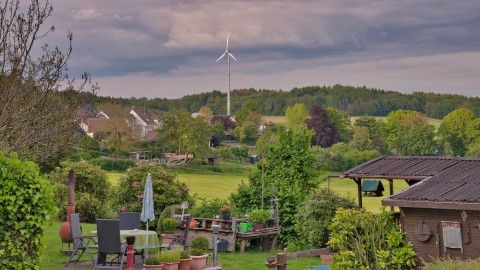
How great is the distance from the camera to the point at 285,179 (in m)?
22.0

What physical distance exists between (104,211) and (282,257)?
49.6 feet

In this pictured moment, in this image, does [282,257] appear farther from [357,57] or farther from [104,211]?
[357,57]

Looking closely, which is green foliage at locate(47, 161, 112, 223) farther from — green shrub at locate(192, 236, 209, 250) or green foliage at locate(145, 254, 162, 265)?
green foliage at locate(145, 254, 162, 265)

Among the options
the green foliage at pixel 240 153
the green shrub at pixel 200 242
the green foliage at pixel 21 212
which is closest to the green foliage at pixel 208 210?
the green shrub at pixel 200 242

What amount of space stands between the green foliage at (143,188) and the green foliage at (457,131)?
73.3m

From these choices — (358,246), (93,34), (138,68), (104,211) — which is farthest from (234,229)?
(138,68)

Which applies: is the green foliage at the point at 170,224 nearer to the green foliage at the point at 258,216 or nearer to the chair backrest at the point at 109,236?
the green foliage at the point at 258,216

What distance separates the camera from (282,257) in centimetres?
1198

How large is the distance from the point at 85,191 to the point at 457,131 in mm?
73802

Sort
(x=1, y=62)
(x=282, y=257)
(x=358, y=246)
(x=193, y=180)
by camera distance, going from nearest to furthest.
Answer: (x=282, y=257), (x=358, y=246), (x=1, y=62), (x=193, y=180)

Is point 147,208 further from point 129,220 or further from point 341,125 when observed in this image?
point 341,125

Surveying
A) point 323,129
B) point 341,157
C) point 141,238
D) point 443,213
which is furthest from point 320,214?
point 323,129

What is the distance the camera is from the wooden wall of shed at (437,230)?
40.2 ft

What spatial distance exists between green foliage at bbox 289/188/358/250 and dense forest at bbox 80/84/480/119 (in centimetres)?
8247
